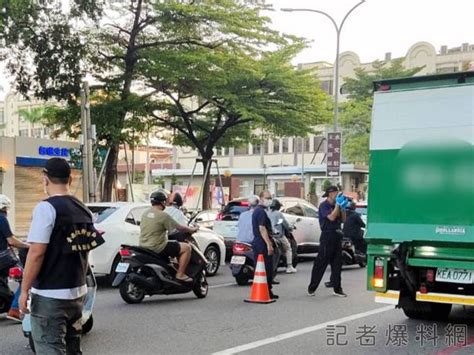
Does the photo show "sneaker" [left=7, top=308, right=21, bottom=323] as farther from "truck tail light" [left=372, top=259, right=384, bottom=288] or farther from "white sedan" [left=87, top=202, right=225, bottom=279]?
"truck tail light" [left=372, top=259, right=384, bottom=288]

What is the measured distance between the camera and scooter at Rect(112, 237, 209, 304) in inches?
353

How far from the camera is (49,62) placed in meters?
18.8

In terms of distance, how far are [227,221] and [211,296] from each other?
5283mm

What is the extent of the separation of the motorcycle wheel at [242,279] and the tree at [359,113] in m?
29.5

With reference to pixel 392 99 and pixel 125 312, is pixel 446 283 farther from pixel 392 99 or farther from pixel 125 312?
pixel 125 312

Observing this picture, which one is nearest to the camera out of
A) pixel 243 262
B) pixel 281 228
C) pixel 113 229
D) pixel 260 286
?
pixel 260 286

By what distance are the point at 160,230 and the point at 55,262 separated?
17.0 feet

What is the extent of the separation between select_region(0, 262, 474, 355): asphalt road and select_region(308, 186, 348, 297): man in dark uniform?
288 mm

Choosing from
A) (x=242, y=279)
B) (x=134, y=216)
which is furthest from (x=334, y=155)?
(x=134, y=216)

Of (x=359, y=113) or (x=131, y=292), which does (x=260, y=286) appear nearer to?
(x=131, y=292)

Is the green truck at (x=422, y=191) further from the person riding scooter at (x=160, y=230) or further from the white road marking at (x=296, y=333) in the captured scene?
the person riding scooter at (x=160, y=230)

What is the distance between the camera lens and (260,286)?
370 inches

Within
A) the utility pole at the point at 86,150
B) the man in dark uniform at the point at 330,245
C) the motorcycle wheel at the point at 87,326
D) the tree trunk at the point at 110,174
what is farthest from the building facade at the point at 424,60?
the motorcycle wheel at the point at 87,326

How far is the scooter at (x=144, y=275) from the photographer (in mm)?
8969
